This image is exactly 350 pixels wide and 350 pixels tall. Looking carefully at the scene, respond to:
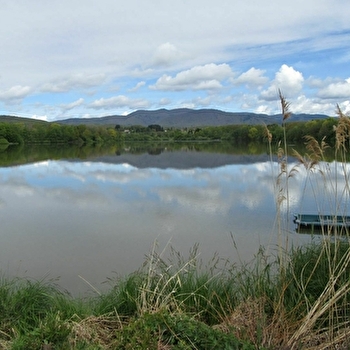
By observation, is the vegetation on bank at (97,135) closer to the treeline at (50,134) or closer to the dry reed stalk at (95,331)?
the treeline at (50,134)

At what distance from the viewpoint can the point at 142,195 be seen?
625 inches

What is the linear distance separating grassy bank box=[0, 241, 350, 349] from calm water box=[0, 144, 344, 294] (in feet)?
1.78

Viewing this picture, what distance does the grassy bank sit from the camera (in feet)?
8.24

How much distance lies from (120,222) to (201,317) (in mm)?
7777

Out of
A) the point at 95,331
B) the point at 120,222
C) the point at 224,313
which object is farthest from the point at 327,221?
the point at 120,222

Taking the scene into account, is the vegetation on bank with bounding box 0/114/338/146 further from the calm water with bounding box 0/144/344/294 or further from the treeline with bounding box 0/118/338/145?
the calm water with bounding box 0/144/344/294

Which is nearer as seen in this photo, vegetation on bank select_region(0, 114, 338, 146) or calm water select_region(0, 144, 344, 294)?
calm water select_region(0, 144, 344, 294)

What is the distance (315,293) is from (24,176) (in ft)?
72.8

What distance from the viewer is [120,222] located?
11.0 meters

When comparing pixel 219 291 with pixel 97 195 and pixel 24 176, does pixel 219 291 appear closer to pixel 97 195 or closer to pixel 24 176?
pixel 97 195

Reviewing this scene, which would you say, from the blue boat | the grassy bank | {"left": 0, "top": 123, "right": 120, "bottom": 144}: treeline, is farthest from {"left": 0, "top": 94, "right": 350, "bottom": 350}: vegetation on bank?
{"left": 0, "top": 123, "right": 120, "bottom": 144}: treeline

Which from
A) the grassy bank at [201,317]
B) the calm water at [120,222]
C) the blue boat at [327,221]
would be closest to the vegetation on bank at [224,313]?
the grassy bank at [201,317]

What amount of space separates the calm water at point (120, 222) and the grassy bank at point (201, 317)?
21.4 inches

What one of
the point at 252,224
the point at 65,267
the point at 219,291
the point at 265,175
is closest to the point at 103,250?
the point at 65,267
